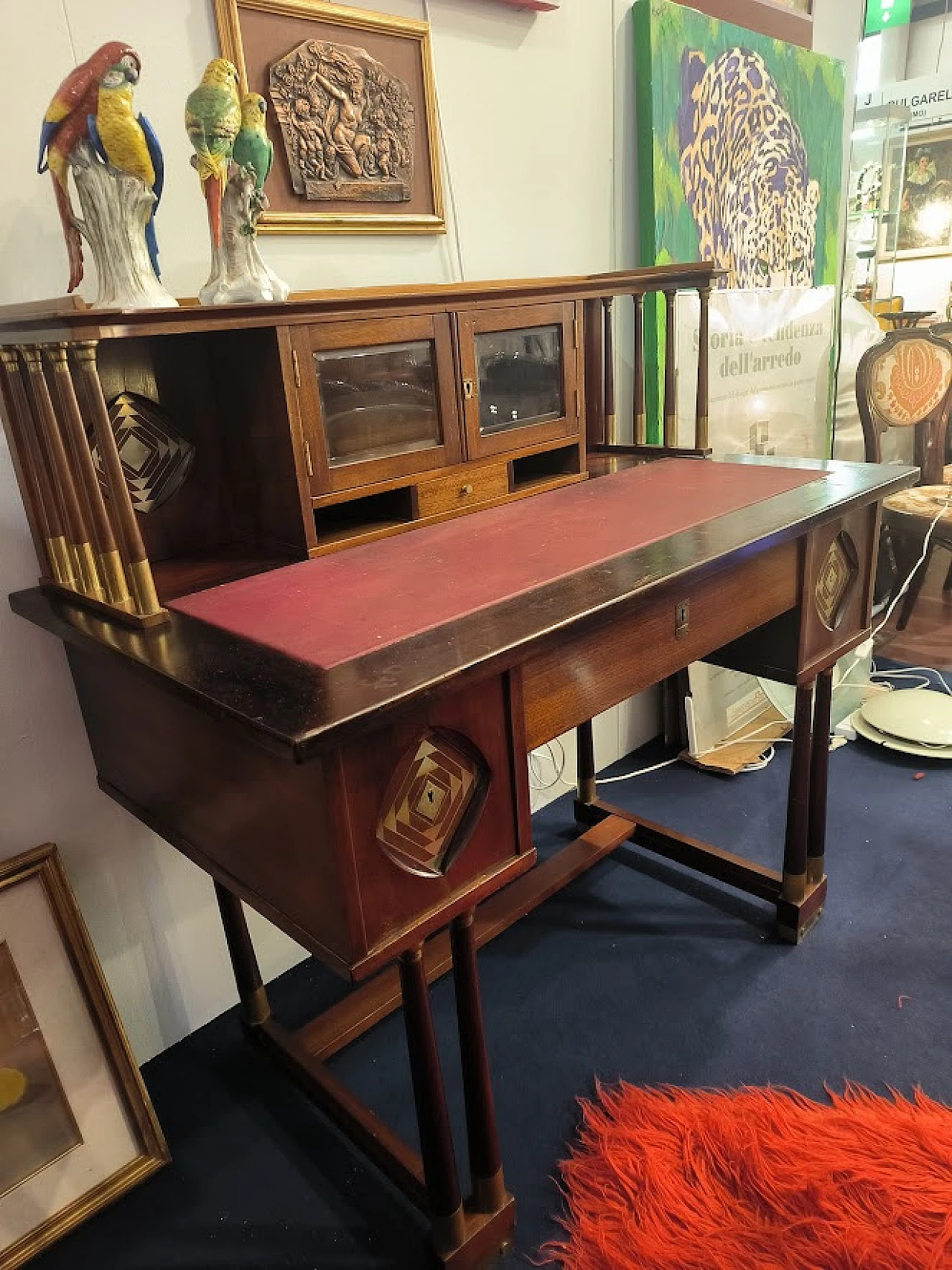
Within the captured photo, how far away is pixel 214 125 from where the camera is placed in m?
0.97

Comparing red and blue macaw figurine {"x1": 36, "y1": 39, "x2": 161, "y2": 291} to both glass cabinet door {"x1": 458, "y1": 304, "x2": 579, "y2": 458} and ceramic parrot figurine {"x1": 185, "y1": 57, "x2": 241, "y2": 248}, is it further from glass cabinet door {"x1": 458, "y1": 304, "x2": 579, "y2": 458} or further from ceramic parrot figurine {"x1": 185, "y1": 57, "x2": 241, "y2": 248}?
glass cabinet door {"x1": 458, "y1": 304, "x2": 579, "y2": 458}

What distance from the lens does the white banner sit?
2027mm

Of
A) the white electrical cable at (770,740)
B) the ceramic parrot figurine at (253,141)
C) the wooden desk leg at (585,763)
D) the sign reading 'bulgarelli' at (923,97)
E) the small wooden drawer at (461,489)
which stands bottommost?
the white electrical cable at (770,740)

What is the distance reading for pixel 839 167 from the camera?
96.3 inches

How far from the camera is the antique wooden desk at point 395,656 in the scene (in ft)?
2.61

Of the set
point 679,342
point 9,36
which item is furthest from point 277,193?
point 679,342

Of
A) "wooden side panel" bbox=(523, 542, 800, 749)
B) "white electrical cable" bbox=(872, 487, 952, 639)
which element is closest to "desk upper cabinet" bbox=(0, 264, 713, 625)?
"wooden side panel" bbox=(523, 542, 800, 749)

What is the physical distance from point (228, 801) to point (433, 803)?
218 millimetres

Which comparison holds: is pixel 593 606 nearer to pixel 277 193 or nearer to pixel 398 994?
pixel 277 193

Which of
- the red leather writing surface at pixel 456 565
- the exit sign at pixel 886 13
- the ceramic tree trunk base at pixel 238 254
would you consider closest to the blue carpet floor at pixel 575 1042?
the red leather writing surface at pixel 456 565

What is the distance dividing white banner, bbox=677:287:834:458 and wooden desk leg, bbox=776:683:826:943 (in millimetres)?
785

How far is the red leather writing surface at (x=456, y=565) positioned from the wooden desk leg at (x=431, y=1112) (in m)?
0.33

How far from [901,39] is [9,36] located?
533 centimetres

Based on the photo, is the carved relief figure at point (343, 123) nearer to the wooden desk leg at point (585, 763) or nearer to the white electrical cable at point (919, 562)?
the wooden desk leg at point (585, 763)
